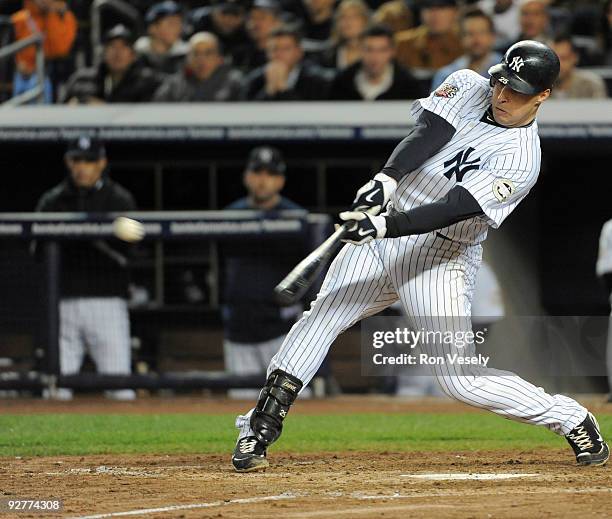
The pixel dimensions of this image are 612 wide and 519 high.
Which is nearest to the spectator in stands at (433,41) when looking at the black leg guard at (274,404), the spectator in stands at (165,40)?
the spectator in stands at (165,40)

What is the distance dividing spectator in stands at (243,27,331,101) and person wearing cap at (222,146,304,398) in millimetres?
1189

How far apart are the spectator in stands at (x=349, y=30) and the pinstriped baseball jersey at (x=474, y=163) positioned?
548 cm

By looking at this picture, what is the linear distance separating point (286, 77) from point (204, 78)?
0.69 meters

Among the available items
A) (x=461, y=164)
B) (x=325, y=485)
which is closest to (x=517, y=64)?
(x=461, y=164)

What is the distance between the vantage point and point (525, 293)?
10.5 meters

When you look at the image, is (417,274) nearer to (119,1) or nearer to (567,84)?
(567,84)

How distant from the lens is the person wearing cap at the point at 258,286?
917cm

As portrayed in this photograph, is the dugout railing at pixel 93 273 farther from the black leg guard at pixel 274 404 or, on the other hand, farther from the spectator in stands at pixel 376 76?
the black leg guard at pixel 274 404

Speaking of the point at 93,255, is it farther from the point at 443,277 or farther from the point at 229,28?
the point at 443,277

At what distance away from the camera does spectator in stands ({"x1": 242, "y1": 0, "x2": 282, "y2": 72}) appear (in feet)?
36.1

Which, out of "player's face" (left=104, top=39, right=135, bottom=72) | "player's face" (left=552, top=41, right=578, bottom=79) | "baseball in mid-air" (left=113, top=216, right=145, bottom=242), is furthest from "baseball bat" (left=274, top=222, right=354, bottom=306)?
"player's face" (left=104, top=39, right=135, bottom=72)

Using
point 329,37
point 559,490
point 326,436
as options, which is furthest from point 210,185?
point 559,490

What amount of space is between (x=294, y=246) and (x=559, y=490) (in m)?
5.15

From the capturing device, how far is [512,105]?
4.82 m
